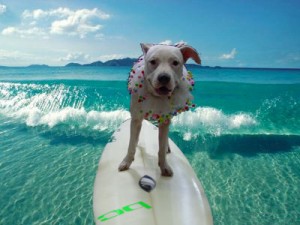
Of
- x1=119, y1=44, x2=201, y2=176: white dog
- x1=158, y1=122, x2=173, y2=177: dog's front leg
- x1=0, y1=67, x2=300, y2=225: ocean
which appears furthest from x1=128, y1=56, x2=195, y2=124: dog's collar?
x1=0, y1=67, x2=300, y2=225: ocean

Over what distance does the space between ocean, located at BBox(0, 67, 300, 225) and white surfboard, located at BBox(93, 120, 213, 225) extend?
0.95 metres

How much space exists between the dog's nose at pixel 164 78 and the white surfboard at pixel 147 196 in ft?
4.13

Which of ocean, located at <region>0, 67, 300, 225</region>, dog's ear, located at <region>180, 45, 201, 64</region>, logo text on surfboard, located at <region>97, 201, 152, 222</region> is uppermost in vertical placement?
dog's ear, located at <region>180, 45, 201, 64</region>

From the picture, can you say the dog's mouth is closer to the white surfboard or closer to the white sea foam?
the white surfboard

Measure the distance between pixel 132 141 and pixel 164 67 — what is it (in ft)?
3.63

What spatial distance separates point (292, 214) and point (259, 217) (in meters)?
0.51

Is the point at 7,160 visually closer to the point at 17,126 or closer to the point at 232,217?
the point at 17,126

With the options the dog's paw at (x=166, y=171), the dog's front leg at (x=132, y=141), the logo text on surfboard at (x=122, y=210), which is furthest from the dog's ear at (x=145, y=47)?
the logo text on surfboard at (x=122, y=210)

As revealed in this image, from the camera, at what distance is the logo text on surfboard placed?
2.55 meters

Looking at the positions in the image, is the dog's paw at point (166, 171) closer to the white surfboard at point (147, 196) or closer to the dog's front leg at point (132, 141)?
the white surfboard at point (147, 196)

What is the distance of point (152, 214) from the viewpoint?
2.50 meters

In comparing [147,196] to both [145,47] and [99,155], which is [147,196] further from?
[99,155]

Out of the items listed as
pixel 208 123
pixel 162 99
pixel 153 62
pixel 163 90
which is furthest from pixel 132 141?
pixel 208 123

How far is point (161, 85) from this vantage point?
2.19 m
